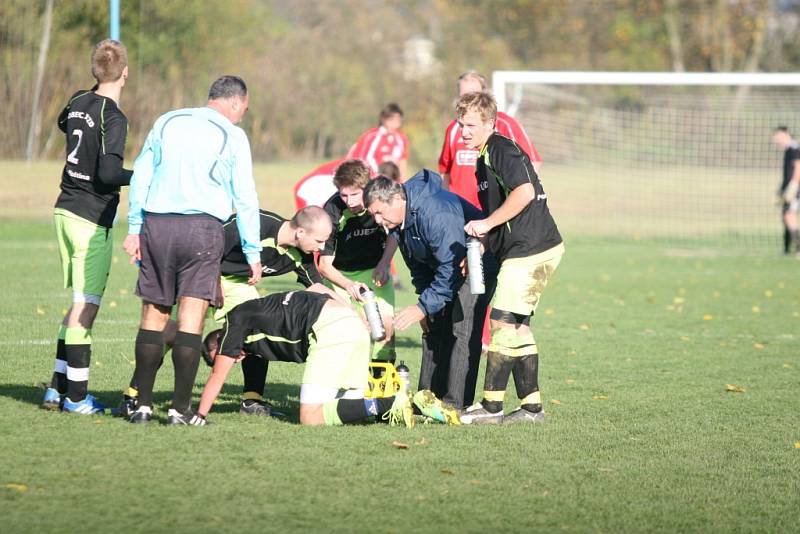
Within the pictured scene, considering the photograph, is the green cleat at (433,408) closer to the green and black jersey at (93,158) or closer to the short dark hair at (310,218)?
the short dark hair at (310,218)

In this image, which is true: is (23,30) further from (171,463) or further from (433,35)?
(433,35)

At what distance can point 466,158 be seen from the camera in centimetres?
1001

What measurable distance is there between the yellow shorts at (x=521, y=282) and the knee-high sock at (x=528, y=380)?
0.34 meters

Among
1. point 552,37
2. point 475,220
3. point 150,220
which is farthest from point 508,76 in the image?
point 552,37

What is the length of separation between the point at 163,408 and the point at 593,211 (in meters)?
24.4

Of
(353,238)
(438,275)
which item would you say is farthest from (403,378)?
(353,238)

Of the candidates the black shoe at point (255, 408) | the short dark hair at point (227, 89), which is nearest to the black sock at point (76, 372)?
the black shoe at point (255, 408)

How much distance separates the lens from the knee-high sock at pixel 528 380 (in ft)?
23.7

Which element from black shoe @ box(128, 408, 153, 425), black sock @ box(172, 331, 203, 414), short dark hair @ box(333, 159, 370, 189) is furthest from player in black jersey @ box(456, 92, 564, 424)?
black shoe @ box(128, 408, 153, 425)

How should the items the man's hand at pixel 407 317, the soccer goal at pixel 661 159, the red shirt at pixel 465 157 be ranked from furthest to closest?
the soccer goal at pixel 661 159
the red shirt at pixel 465 157
the man's hand at pixel 407 317

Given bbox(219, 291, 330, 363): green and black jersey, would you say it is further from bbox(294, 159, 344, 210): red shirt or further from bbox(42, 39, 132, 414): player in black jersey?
bbox(294, 159, 344, 210): red shirt

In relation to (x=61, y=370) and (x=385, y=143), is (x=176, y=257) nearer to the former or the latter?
(x=61, y=370)

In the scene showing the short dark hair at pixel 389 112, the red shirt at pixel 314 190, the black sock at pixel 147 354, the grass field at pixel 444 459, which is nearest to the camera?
the grass field at pixel 444 459

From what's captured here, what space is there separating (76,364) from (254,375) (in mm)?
1112
